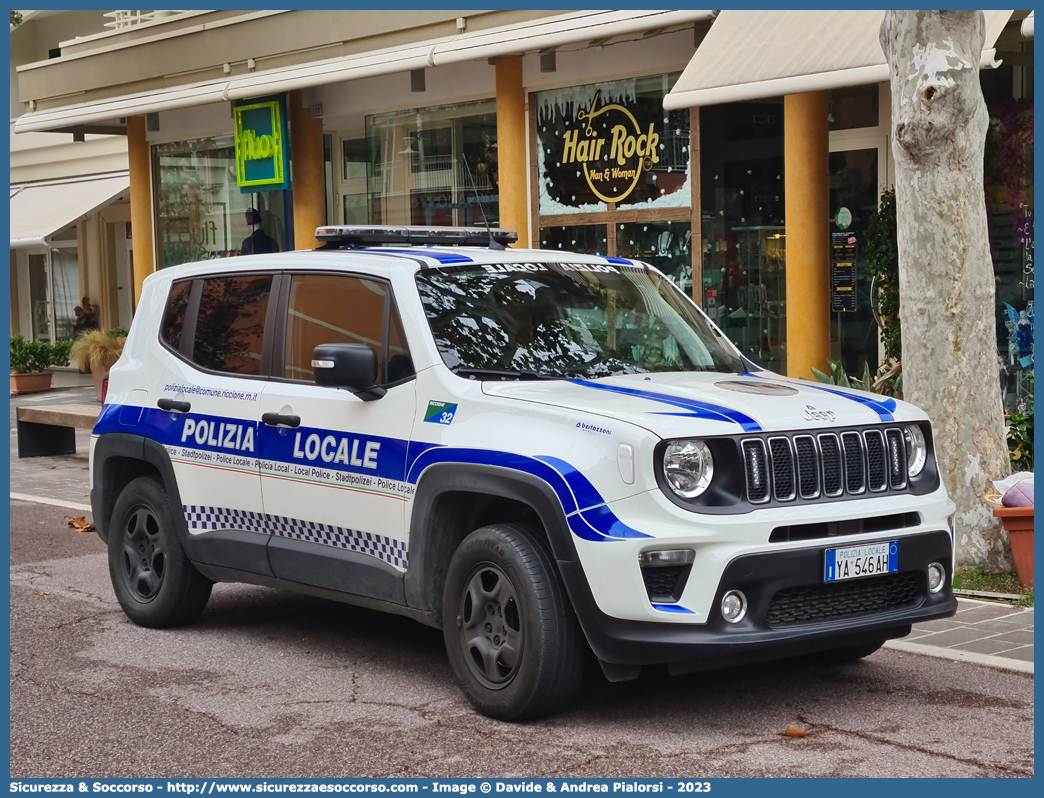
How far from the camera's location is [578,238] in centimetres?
1600

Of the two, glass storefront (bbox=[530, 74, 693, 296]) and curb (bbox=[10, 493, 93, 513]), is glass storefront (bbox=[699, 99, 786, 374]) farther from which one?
curb (bbox=[10, 493, 93, 513])

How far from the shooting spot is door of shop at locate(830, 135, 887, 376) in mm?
13477

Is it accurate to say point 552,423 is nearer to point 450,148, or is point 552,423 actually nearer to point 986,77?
point 986,77

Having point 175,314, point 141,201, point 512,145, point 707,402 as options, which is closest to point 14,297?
point 141,201

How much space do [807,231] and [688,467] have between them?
27.1 ft

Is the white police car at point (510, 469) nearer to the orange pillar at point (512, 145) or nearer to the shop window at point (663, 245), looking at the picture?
the shop window at point (663, 245)

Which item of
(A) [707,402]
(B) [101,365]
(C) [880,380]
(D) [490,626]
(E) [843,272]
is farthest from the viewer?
(B) [101,365]

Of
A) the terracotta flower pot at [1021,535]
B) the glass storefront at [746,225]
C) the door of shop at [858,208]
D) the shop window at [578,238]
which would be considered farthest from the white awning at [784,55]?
the terracotta flower pot at [1021,535]

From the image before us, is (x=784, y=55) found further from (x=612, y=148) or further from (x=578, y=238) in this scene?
(x=578, y=238)

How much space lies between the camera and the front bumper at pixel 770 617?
4.99 metres

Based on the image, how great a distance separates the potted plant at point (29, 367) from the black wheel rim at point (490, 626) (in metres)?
19.9

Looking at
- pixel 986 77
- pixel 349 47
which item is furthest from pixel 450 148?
pixel 986 77

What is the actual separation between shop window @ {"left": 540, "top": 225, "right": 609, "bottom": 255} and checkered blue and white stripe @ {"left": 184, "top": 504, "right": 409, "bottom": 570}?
9285 millimetres

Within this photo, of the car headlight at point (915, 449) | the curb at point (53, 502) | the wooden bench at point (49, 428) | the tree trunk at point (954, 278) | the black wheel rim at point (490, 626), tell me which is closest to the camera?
the black wheel rim at point (490, 626)
